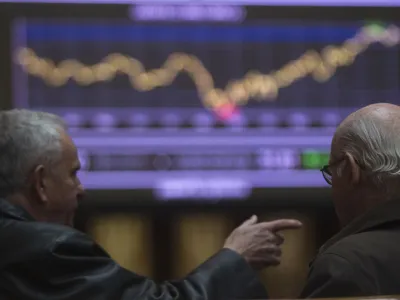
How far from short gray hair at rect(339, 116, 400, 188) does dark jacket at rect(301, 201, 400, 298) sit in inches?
2.9

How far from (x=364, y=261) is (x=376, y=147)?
0.27 m

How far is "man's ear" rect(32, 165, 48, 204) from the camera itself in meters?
1.98

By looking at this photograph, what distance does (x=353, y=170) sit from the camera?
6.11ft

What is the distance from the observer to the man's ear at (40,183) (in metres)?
1.98

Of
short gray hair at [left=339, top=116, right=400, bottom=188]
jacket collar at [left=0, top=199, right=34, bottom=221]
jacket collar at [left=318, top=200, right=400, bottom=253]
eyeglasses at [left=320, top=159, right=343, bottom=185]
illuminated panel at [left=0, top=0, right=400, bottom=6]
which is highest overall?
illuminated panel at [left=0, top=0, right=400, bottom=6]

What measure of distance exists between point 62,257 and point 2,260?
134mm

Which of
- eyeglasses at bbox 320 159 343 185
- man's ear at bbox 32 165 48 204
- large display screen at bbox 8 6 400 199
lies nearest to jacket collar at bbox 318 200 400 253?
eyeglasses at bbox 320 159 343 185

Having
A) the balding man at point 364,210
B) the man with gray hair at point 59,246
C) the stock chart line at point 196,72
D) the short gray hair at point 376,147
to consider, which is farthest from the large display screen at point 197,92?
the short gray hair at point 376,147

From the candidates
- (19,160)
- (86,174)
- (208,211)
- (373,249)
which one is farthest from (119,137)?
(373,249)

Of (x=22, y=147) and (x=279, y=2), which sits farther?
(x=279, y=2)

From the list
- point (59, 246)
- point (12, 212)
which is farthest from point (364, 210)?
point (12, 212)

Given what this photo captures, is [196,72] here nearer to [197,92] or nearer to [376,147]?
[197,92]

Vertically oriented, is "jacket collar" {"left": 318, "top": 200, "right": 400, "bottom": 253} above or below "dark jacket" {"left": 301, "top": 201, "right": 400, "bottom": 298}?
above

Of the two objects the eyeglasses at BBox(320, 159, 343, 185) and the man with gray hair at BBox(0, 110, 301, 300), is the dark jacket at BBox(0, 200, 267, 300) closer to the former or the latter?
the man with gray hair at BBox(0, 110, 301, 300)
